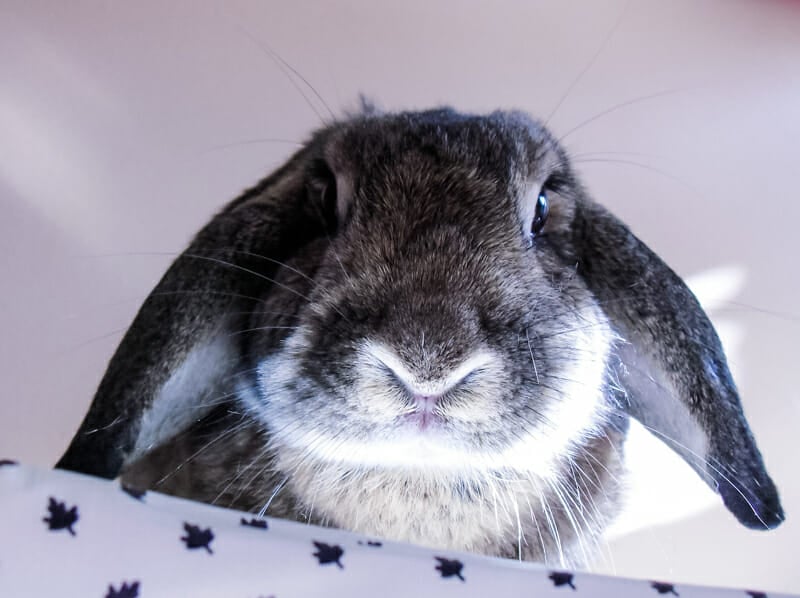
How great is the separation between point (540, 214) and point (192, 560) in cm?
77

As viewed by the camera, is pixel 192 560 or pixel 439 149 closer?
pixel 192 560

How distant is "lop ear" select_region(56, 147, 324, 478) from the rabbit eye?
Result: 348 mm

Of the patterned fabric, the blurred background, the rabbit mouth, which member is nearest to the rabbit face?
the rabbit mouth

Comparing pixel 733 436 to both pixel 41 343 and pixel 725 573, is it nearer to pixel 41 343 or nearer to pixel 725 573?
pixel 725 573

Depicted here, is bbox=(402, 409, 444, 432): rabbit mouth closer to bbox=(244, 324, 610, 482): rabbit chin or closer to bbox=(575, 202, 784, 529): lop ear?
bbox=(244, 324, 610, 482): rabbit chin

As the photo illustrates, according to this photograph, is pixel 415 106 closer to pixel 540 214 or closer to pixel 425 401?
pixel 540 214

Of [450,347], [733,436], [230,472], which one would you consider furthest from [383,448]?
[733,436]

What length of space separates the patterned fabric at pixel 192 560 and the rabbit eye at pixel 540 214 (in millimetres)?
597

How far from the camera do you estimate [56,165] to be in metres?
1.41

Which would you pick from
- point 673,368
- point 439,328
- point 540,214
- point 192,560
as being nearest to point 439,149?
point 540,214

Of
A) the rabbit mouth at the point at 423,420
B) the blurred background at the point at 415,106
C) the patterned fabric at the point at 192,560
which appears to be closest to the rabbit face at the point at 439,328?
the rabbit mouth at the point at 423,420

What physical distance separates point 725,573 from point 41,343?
136 centimetres

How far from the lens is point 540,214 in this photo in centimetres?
116

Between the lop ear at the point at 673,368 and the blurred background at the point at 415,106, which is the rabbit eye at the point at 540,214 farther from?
the blurred background at the point at 415,106
